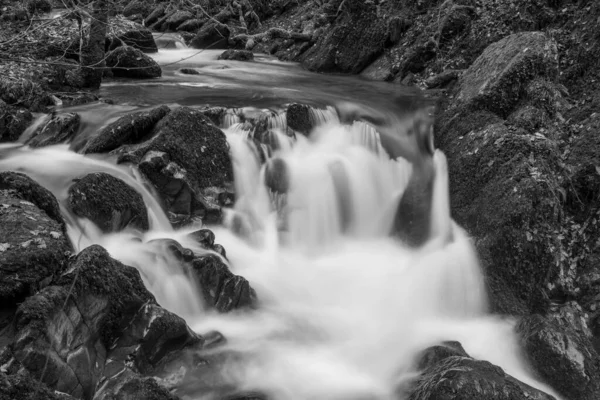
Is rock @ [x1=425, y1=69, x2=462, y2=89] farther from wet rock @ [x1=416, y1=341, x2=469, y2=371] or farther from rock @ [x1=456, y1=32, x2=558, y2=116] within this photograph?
wet rock @ [x1=416, y1=341, x2=469, y2=371]

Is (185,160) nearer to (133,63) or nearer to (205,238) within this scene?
(205,238)

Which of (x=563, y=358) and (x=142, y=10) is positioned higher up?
(x=142, y=10)

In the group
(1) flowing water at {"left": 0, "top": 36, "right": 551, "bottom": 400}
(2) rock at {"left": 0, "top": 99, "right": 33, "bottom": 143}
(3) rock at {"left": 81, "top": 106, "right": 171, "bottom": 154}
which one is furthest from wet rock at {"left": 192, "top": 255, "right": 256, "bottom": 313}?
(2) rock at {"left": 0, "top": 99, "right": 33, "bottom": 143}

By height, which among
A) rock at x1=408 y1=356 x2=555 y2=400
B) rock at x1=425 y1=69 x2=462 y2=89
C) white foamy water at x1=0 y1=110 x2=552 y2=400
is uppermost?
rock at x1=425 y1=69 x2=462 y2=89

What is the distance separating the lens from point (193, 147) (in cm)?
727

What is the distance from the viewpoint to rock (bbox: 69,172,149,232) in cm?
580

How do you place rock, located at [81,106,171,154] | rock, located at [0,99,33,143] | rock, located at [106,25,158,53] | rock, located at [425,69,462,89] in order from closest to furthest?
rock, located at [81,106,171,154], rock, located at [0,99,33,143], rock, located at [425,69,462,89], rock, located at [106,25,158,53]

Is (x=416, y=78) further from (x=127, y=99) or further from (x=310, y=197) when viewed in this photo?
(x=127, y=99)

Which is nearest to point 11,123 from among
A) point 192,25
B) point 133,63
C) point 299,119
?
point 133,63

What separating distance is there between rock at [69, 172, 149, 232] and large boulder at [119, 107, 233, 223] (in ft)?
1.94

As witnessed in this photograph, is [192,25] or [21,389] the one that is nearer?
[21,389]

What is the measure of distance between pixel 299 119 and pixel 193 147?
86.0 inches

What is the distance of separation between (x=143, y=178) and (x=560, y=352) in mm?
5285

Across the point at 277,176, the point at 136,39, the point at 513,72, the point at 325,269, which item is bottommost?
the point at 325,269
